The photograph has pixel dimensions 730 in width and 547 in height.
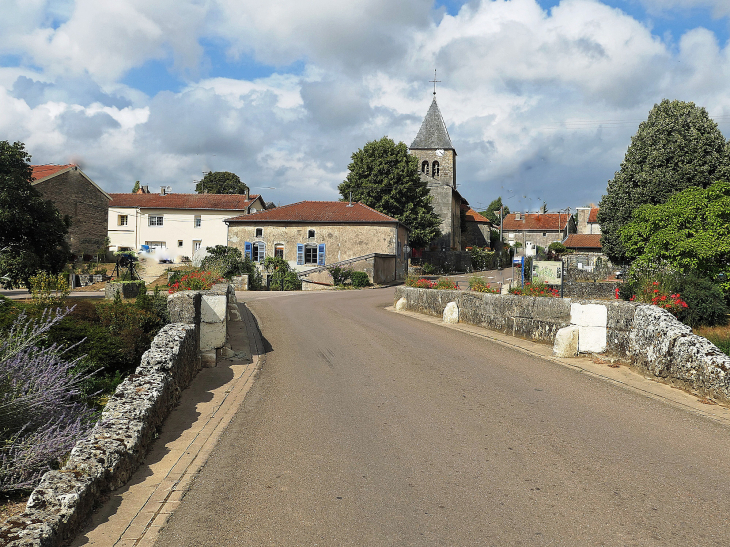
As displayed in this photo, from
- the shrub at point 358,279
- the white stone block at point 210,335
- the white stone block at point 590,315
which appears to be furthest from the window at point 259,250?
the white stone block at point 590,315

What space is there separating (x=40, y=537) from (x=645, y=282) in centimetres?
1417

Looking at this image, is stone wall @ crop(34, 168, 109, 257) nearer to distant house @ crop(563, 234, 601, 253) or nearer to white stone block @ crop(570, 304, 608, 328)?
white stone block @ crop(570, 304, 608, 328)

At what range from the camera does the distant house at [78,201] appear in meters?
46.4

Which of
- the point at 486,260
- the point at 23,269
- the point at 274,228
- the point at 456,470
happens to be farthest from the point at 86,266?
the point at 456,470

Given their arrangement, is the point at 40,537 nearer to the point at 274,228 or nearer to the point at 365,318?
the point at 365,318

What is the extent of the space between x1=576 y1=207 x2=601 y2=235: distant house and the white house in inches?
1996

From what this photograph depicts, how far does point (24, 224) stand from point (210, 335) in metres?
15.8

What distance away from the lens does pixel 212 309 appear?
10766 millimetres

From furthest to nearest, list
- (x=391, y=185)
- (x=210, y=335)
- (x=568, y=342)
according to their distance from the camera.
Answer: (x=391, y=185) < (x=568, y=342) < (x=210, y=335)

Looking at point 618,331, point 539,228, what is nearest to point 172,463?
point 618,331

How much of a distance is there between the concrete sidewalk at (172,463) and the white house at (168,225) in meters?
49.0

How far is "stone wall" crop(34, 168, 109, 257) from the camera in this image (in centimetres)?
4675

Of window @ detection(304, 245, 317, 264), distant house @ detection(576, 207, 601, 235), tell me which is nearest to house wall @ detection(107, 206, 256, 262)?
window @ detection(304, 245, 317, 264)

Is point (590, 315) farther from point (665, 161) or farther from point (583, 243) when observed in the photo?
point (583, 243)
